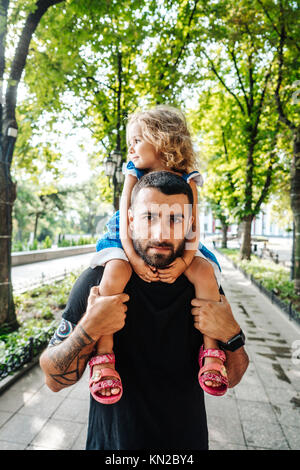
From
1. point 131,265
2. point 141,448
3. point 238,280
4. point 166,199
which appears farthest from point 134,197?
point 238,280

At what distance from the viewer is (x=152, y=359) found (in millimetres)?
1396

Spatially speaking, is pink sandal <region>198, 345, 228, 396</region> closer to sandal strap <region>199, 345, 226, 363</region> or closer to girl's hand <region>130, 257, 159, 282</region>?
sandal strap <region>199, 345, 226, 363</region>

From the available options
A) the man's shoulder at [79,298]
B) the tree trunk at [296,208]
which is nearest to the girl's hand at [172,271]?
the man's shoulder at [79,298]

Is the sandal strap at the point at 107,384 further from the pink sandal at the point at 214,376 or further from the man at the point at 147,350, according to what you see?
the pink sandal at the point at 214,376

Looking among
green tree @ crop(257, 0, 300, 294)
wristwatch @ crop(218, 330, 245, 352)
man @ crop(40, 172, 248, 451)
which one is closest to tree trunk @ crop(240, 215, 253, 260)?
green tree @ crop(257, 0, 300, 294)

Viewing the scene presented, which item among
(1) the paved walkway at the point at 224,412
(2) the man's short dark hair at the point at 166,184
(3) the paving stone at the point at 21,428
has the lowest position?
(1) the paved walkway at the point at 224,412

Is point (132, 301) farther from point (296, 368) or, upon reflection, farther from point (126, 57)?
point (126, 57)

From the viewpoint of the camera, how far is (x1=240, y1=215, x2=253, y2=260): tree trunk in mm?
17308

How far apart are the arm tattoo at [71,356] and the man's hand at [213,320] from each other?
54cm

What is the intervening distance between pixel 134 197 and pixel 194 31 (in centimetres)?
1143

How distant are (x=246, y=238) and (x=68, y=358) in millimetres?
17654

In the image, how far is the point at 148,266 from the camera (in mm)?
1300

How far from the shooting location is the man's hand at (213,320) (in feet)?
4.43

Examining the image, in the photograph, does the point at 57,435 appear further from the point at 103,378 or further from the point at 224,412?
the point at 103,378
